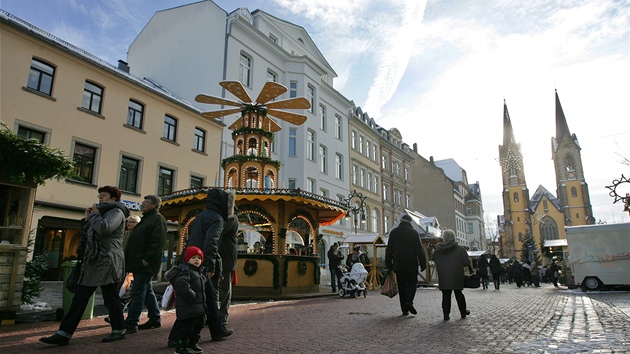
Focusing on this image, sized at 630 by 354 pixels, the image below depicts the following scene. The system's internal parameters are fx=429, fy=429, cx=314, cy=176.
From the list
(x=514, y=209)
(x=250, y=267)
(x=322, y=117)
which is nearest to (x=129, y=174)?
(x=250, y=267)

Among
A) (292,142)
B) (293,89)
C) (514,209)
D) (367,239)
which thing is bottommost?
(367,239)

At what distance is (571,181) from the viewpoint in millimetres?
83188

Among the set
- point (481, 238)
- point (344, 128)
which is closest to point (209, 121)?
point (344, 128)

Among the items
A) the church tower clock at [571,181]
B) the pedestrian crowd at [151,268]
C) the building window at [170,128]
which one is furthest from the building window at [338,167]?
the church tower clock at [571,181]

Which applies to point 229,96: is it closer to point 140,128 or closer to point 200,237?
point 140,128

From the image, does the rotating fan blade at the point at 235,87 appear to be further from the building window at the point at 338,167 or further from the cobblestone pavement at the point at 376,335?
the building window at the point at 338,167

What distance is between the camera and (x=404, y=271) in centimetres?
830

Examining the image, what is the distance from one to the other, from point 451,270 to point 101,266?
19.0 feet

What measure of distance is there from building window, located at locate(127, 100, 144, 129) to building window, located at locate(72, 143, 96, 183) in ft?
8.53

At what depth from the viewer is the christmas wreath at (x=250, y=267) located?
13469 millimetres

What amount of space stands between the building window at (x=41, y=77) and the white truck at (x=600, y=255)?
23437 mm

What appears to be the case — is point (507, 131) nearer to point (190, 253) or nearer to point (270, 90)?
point (270, 90)

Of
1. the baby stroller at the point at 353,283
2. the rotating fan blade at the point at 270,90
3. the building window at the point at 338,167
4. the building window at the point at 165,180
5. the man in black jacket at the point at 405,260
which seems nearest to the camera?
the man in black jacket at the point at 405,260

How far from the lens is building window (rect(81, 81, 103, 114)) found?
19681 millimetres
